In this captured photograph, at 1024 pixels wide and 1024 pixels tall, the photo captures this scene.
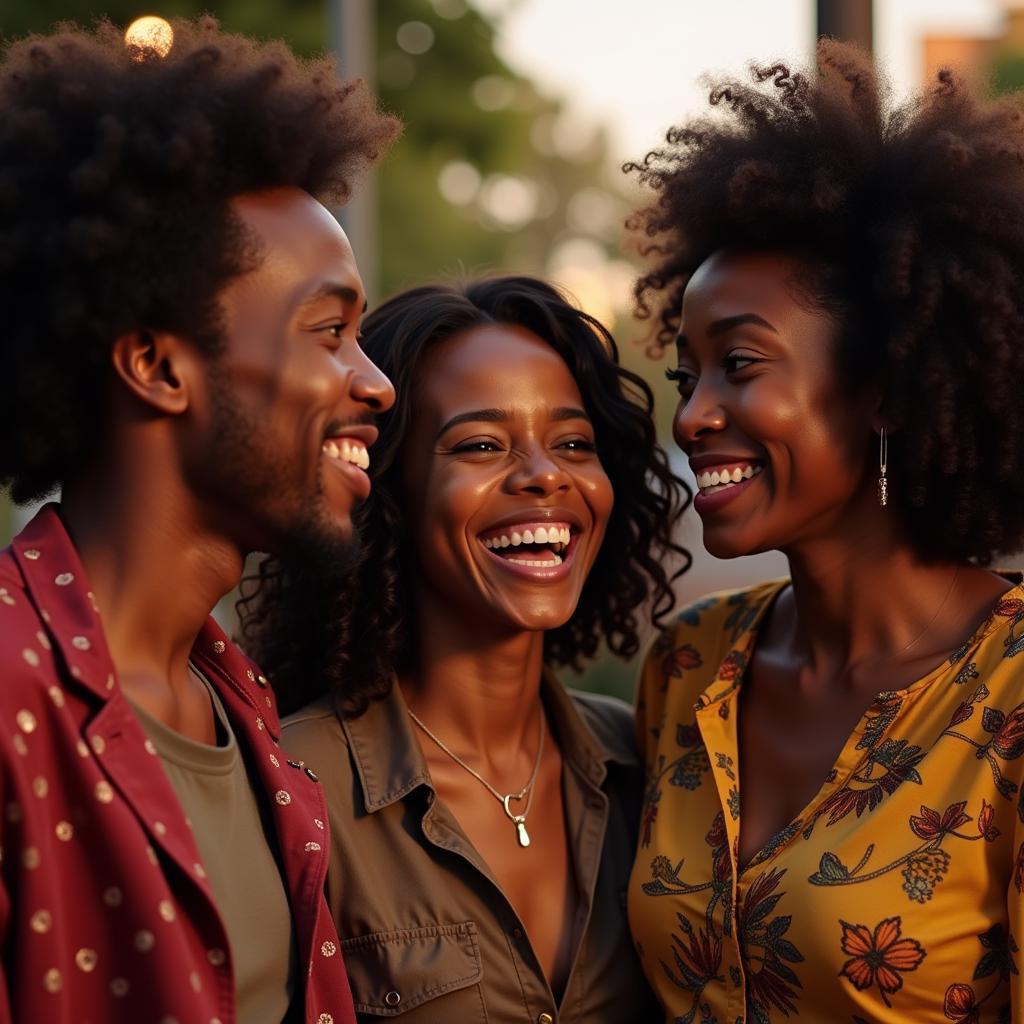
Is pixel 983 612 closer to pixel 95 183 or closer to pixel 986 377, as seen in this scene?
pixel 986 377

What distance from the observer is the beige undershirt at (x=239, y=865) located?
114 inches

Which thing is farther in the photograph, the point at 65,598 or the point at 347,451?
the point at 347,451

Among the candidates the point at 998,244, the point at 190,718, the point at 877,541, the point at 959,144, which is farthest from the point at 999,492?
the point at 190,718

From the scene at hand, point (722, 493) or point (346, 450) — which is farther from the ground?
point (346, 450)

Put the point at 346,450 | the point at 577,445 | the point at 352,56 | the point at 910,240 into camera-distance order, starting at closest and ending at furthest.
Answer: the point at 346,450
the point at 910,240
the point at 577,445
the point at 352,56

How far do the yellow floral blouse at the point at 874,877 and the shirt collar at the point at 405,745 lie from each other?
36cm

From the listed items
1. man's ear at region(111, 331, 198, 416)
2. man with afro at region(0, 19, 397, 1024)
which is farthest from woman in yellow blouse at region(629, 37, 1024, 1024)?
man's ear at region(111, 331, 198, 416)

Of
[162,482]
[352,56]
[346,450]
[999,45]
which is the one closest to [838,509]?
[346,450]

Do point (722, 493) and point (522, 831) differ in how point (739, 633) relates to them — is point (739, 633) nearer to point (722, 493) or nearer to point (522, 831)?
point (722, 493)

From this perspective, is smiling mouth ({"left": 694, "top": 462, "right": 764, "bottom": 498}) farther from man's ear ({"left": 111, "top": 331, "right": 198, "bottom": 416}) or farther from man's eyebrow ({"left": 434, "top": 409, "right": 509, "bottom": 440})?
man's ear ({"left": 111, "top": 331, "right": 198, "bottom": 416})

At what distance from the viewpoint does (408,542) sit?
4176mm

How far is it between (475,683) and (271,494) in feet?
4.12

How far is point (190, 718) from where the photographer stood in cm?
307

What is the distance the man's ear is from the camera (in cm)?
289
